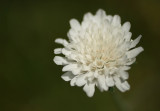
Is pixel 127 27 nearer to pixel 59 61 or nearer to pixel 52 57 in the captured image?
pixel 59 61

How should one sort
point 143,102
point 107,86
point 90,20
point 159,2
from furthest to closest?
point 159,2 < point 143,102 < point 90,20 < point 107,86

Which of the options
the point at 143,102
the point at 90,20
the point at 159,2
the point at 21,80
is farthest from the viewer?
the point at 159,2

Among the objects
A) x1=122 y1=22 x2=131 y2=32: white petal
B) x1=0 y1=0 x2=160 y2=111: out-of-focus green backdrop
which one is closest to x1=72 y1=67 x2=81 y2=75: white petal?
x1=122 y1=22 x2=131 y2=32: white petal

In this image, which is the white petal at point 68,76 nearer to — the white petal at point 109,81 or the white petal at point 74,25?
the white petal at point 109,81

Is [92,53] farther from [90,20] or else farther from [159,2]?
[159,2]

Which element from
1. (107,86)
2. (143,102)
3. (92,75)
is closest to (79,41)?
(92,75)

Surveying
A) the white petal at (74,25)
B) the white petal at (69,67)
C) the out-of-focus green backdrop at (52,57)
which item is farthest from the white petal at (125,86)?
the out-of-focus green backdrop at (52,57)
